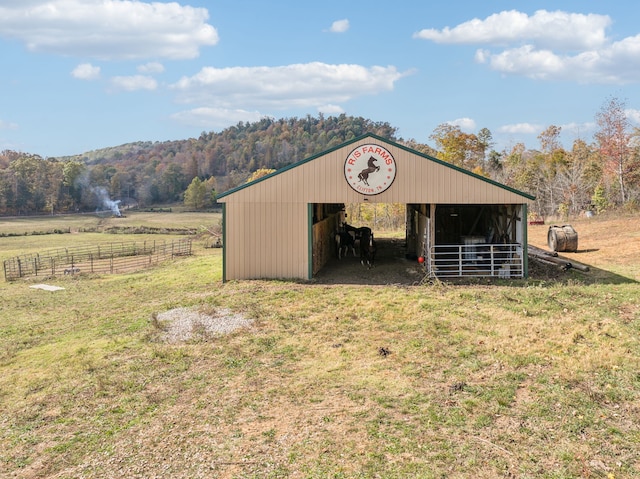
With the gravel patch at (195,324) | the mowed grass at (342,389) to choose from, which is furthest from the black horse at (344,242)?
the gravel patch at (195,324)

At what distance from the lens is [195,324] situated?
12555 millimetres

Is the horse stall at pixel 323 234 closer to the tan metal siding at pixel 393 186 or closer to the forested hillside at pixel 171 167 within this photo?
the tan metal siding at pixel 393 186

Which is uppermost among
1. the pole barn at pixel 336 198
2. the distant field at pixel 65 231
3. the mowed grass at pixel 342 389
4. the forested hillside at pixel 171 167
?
the forested hillside at pixel 171 167

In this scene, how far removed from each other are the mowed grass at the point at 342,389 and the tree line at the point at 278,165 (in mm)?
27696

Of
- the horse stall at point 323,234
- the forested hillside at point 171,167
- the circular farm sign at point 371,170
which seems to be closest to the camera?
the circular farm sign at point 371,170

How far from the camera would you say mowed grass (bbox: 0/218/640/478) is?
647cm

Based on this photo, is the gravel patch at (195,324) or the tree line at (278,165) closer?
the gravel patch at (195,324)

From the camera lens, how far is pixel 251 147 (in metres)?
153

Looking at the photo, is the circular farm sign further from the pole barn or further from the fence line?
the fence line

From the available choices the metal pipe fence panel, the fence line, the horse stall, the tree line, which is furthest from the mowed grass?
the tree line

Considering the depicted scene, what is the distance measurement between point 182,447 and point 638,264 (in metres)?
18.1

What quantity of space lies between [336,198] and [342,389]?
9099mm

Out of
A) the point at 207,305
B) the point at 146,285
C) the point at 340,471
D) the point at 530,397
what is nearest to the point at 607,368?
the point at 530,397

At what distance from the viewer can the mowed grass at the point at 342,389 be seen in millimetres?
6473
